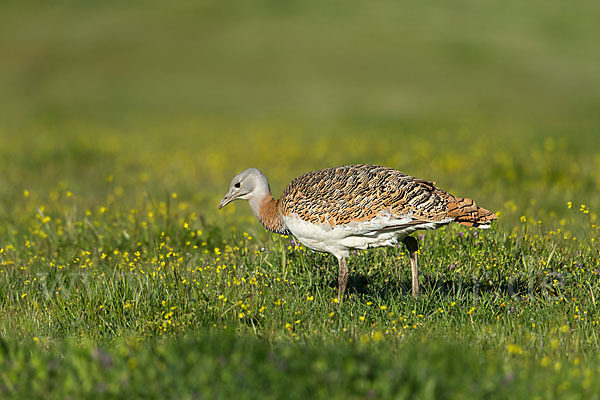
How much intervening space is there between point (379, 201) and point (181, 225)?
3413 mm

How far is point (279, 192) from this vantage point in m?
12.0

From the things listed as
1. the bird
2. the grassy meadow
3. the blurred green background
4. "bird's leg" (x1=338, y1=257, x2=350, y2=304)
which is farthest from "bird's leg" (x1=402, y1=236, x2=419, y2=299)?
the blurred green background

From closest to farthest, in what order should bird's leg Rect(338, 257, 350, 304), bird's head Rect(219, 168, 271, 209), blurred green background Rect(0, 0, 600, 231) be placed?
1. bird's leg Rect(338, 257, 350, 304)
2. bird's head Rect(219, 168, 271, 209)
3. blurred green background Rect(0, 0, 600, 231)

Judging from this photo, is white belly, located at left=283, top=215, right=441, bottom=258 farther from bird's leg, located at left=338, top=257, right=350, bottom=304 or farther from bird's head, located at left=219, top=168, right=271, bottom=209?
bird's head, located at left=219, top=168, right=271, bottom=209

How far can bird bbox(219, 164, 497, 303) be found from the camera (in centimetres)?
571

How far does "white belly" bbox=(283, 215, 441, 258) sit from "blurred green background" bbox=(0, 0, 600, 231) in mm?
3758

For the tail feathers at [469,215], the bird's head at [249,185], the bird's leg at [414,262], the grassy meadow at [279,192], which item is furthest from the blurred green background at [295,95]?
the tail feathers at [469,215]

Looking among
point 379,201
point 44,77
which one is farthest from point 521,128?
point 44,77

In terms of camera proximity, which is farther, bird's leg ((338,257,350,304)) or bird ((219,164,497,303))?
bird's leg ((338,257,350,304))

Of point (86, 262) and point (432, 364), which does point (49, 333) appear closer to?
point (86, 262)

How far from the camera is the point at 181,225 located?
27.5 feet

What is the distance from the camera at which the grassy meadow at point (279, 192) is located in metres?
3.97

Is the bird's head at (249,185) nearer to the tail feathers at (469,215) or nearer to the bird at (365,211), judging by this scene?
the bird at (365,211)

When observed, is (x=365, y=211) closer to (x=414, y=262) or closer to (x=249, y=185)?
(x=414, y=262)
